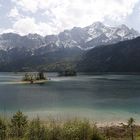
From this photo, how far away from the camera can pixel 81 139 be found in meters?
49.7

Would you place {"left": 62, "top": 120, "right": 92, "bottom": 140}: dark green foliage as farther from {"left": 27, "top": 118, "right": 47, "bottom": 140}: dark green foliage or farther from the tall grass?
{"left": 27, "top": 118, "right": 47, "bottom": 140}: dark green foliage

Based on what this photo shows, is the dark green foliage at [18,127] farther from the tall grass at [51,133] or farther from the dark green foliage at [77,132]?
the dark green foliage at [77,132]

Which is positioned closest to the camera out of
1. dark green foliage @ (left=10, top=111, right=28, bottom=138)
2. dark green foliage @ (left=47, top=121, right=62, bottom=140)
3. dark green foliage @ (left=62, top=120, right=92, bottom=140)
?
dark green foliage @ (left=62, top=120, right=92, bottom=140)

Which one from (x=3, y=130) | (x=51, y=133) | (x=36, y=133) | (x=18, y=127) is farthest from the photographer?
(x=18, y=127)

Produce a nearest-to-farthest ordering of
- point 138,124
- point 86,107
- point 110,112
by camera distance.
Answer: point 138,124
point 110,112
point 86,107

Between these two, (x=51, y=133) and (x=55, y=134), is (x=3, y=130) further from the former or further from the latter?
(x=55, y=134)

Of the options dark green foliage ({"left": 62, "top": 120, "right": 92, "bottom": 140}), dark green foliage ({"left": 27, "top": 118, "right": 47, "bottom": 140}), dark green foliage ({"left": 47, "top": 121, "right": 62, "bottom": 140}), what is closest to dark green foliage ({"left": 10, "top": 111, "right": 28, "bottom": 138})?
dark green foliage ({"left": 27, "top": 118, "right": 47, "bottom": 140})

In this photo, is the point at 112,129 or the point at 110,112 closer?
the point at 112,129

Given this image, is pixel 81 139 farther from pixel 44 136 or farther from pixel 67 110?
pixel 67 110

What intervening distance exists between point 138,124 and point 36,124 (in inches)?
1624

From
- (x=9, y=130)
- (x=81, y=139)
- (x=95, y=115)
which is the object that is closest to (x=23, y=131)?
(x=9, y=130)

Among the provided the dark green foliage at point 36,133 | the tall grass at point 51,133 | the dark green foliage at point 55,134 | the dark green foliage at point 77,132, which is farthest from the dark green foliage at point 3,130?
the dark green foliage at point 77,132

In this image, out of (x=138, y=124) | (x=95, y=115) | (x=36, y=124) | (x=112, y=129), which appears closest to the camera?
(x=36, y=124)

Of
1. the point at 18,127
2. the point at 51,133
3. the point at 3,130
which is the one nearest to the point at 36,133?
the point at 51,133
